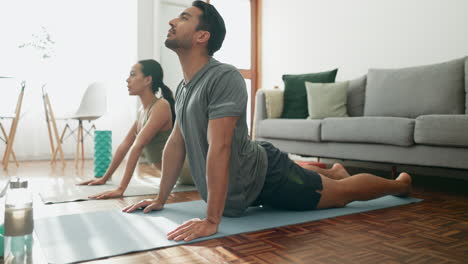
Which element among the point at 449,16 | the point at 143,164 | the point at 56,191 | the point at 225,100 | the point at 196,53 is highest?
the point at 449,16

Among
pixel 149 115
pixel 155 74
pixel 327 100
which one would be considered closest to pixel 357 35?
pixel 327 100

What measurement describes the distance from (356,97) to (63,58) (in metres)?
3.35

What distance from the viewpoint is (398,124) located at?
266 centimetres

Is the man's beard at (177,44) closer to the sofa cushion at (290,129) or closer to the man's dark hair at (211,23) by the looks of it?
the man's dark hair at (211,23)

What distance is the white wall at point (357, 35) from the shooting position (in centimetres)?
348

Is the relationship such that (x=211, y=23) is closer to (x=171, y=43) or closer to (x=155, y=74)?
(x=171, y=43)

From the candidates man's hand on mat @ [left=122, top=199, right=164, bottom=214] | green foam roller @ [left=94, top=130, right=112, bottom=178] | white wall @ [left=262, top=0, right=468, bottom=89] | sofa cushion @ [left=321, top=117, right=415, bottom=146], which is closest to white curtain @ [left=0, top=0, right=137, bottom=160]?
green foam roller @ [left=94, top=130, right=112, bottom=178]

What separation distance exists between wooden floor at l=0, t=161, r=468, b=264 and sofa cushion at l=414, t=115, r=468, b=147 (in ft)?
1.44

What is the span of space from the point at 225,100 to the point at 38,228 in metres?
0.89

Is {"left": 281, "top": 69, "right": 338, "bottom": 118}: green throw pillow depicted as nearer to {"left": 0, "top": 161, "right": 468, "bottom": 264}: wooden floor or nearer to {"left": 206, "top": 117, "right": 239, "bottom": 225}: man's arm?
{"left": 0, "top": 161, "right": 468, "bottom": 264}: wooden floor

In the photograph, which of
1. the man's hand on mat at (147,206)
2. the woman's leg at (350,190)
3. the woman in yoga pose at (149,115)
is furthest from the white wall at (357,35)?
the man's hand on mat at (147,206)

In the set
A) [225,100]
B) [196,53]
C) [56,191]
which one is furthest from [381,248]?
[56,191]

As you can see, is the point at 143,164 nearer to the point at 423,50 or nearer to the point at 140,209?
the point at 140,209

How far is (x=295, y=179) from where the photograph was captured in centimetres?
170
